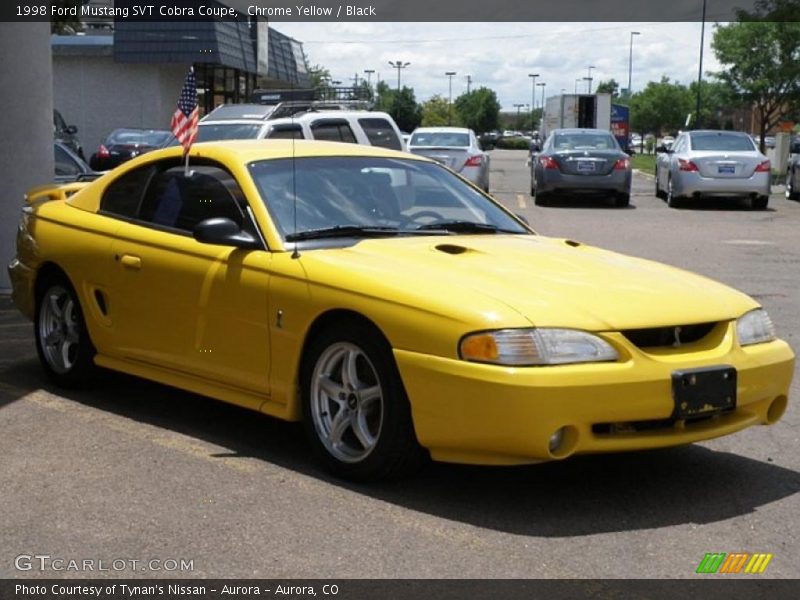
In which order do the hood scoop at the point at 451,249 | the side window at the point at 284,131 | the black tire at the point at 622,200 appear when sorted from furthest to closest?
the black tire at the point at 622,200 < the side window at the point at 284,131 < the hood scoop at the point at 451,249

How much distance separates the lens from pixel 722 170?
2386cm

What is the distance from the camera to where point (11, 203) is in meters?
11.7

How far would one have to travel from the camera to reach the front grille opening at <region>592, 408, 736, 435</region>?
5.15 m

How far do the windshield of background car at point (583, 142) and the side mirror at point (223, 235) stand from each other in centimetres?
1938

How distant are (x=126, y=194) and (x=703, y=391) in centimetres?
345

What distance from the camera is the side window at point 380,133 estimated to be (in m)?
17.6

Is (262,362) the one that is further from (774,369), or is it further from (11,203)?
(11,203)

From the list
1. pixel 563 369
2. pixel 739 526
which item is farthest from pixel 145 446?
pixel 739 526

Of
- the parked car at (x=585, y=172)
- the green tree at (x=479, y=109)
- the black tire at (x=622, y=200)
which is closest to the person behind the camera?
the parked car at (x=585, y=172)

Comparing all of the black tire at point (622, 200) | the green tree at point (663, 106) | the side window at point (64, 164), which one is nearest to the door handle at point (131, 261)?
the side window at point (64, 164)

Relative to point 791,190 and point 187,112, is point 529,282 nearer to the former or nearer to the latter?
point 187,112

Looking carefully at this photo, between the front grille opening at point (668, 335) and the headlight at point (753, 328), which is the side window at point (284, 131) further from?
the front grille opening at point (668, 335)

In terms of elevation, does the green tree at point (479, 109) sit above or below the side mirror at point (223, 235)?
below

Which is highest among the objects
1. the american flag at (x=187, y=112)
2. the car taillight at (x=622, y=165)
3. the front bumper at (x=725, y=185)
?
the american flag at (x=187, y=112)
